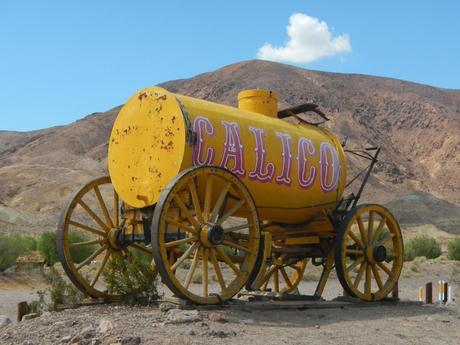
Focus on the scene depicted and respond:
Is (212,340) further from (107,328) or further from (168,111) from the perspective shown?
(168,111)

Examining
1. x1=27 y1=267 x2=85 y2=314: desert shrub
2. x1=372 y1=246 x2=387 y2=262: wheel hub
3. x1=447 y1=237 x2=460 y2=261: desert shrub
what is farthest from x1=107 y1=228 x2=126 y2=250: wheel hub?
x1=447 y1=237 x2=460 y2=261: desert shrub

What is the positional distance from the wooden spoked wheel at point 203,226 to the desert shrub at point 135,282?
564 millimetres

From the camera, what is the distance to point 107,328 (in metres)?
7.47

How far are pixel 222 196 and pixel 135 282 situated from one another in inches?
71.1

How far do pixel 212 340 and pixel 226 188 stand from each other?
245 cm

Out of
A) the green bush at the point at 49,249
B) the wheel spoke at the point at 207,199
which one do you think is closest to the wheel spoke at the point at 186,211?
the wheel spoke at the point at 207,199

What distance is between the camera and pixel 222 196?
29.4 ft

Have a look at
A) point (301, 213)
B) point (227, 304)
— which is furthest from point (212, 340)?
point (301, 213)

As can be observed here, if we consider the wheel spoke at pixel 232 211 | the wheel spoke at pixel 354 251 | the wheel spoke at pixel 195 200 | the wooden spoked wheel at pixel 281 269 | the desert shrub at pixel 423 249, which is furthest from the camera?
the desert shrub at pixel 423 249

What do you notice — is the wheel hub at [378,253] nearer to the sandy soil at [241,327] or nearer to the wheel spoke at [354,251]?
the wheel spoke at [354,251]

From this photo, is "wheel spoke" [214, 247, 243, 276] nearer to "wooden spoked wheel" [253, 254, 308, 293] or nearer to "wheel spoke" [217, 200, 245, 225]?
"wheel spoke" [217, 200, 245, 225]

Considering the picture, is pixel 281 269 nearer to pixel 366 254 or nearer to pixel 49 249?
pixel 366 254

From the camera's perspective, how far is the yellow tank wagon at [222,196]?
8.82m

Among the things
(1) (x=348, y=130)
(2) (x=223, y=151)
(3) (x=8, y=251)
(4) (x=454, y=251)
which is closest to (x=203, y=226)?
(2) (x=223, y=151)
